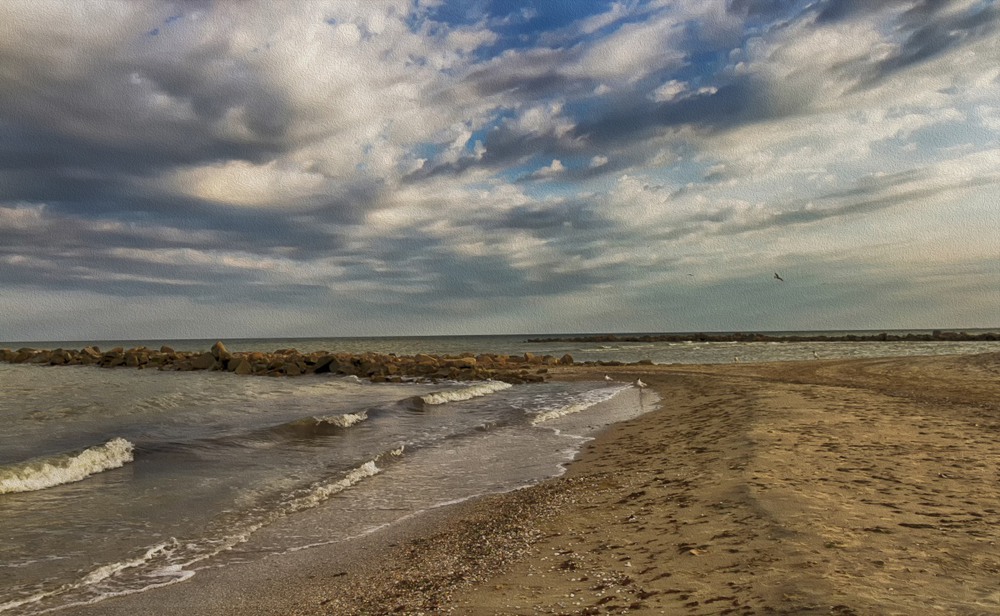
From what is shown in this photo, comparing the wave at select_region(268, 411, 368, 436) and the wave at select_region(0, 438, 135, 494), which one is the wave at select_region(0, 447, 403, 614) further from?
the wave at select_region(268, 411, 368, 436)

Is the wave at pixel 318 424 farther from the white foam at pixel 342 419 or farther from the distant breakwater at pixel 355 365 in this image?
the distant breakwater at pixel 355 365

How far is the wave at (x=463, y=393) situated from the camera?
83.9 feet

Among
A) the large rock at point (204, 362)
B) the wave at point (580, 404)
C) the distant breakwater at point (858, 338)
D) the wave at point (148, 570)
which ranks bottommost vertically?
the wave at point (580, 404)

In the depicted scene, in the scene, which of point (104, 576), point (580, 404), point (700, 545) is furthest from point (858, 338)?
point (104, 576)

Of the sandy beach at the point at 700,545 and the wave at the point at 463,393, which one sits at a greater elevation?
the sandy beach at the point at 700,545

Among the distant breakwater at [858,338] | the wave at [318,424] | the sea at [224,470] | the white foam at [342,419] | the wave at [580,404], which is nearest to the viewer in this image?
the sea at [224,470]

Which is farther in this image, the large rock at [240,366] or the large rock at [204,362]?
the large rock at [204,362]

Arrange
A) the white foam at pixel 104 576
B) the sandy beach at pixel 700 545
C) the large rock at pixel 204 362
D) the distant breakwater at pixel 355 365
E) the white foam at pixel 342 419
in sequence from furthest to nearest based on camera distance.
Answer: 1. the large rock at pixel 204 362
2. the distant breakwater at pixel 355 365
3. the white foam at pixel 342 419
4. the white foam at pixel 104 576
5. the sandy beach at pixel 700 545

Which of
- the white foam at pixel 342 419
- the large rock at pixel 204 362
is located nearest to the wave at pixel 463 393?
the white foam at pixel 342 419

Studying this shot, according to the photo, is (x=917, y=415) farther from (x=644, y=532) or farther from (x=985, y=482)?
(x=644, y=532)

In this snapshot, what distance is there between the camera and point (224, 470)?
12.6 metres

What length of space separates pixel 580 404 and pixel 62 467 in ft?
56.2

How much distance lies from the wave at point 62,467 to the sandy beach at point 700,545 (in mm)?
7190

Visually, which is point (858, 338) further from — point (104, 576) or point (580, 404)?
point (104, 576)
